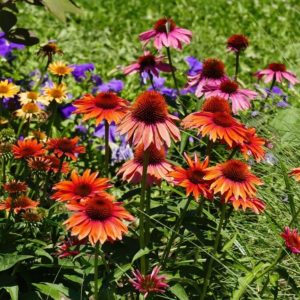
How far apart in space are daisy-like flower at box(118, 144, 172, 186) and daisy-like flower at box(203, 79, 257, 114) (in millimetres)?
466

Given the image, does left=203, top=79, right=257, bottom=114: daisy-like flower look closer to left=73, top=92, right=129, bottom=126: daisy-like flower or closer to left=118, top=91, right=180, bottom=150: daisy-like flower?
left=73, top=92, right=129, bottom=126: daisy-like flower

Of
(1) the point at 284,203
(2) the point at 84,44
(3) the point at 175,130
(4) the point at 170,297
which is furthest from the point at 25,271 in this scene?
(2) the point at 84,44

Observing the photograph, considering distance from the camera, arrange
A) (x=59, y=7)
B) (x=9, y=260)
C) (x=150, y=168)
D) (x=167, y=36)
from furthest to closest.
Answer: (x=167, y=36), (x=59, y=7), (x=9, y=260), (x=150, y=168)

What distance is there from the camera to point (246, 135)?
1.79 metres

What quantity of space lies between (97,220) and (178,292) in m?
0.35

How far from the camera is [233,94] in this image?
7.20ft

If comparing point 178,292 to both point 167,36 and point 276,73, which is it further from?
point 276,73

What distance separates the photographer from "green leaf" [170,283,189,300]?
5.64 ft

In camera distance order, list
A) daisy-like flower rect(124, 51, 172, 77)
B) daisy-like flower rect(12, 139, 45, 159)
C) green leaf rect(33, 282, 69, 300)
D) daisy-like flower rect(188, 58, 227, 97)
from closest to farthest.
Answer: green leaf rect(33, 282, 69, 300) < daisy-like flower rect(12, 139, 45, 159) < daisy-like flower rect(188, 58, 227, 97) < daisy-like flower rect(124, 51, 172, 77)

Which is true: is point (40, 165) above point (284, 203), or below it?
above

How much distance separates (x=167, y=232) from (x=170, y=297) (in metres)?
0.22

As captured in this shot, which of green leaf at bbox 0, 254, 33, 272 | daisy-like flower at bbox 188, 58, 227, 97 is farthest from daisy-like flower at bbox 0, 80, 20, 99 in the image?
green leaf at bbox 0, 254, 33, 272

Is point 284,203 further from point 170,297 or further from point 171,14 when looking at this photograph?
point 171,14

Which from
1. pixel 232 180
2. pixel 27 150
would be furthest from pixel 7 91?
pixel 232 180
